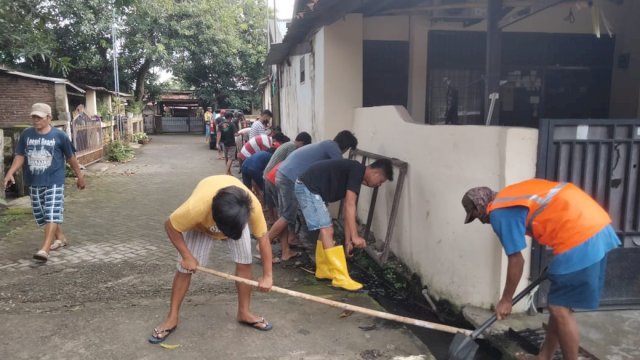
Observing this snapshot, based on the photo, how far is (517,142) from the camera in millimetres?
3500

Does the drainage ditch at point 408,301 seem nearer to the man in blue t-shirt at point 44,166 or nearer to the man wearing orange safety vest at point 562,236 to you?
the man wearing orange safety vest at point 562,236

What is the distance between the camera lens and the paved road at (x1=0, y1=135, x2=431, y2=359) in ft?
11.3

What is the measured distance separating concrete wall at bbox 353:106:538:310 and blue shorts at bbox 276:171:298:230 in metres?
1.12

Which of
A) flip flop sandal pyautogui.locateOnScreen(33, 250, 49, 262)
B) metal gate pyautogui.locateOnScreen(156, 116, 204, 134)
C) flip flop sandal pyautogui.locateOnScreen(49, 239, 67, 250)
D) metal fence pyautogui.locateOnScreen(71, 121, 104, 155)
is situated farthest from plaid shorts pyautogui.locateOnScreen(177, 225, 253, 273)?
metal gate pyautogui.locateOnScreen(156, 116, 204, 134)

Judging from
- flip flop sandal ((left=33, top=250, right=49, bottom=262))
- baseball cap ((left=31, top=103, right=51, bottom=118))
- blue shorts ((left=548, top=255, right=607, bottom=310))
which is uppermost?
baseball cap ((left=31, top=103, right=51, bottom=118))

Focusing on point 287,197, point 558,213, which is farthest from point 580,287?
point 287,197

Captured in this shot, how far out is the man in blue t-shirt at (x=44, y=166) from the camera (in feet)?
17.4

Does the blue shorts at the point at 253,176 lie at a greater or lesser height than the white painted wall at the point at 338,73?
lesser

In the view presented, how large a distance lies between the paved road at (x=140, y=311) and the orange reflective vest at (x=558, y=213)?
127 cm

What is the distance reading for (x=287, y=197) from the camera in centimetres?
534

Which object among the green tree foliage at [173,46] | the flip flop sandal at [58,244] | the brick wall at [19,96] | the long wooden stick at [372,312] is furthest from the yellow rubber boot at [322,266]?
the green tree foliage at [173,46]

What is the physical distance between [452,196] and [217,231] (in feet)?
6.43

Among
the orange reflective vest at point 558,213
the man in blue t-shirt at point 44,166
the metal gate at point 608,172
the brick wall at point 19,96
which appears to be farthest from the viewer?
the brick wall at point 19,96

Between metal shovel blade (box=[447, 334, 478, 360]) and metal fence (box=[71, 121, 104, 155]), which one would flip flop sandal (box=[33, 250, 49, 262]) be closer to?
metal shovel blade (box=[447, 334, 478, 360])
